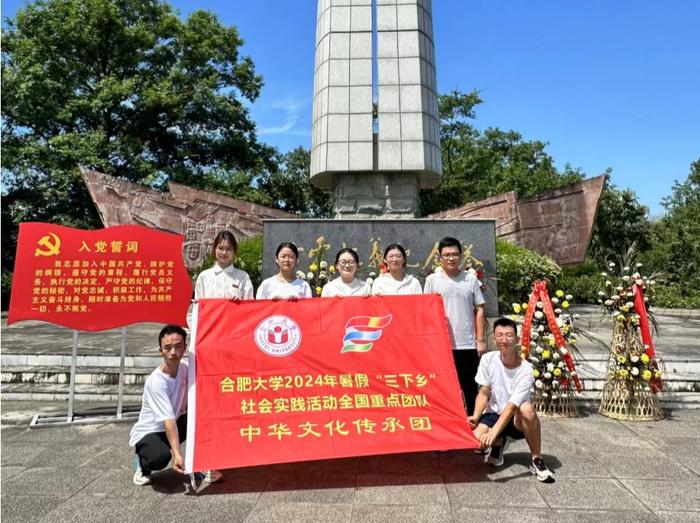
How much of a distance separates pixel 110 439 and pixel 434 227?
3.89 meters

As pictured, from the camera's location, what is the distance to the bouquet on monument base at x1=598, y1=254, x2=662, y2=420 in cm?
365

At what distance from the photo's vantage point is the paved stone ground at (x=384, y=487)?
2.21m

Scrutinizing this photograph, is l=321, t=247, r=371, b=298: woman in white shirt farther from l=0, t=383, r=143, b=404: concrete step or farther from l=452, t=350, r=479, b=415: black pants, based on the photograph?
l=0, t=383, r=143, b=404: concrete step

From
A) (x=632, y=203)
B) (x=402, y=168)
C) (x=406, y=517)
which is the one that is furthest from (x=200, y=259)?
(x=632, y=203)

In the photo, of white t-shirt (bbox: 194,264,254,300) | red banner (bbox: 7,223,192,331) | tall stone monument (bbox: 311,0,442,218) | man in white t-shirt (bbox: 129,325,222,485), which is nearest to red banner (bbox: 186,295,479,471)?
man in white t-shirt (bbox: 129,325,222,485)

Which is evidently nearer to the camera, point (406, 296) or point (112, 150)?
point (406, 296)

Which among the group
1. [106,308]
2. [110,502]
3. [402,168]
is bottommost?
[110,502]

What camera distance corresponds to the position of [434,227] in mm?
5695

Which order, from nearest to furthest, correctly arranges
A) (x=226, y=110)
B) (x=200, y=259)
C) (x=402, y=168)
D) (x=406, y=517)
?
(x=406, y=517), (x=402, y=168), (x=200, y=259), (x=226, y=110)

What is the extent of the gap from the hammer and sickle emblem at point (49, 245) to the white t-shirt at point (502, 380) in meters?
3.21

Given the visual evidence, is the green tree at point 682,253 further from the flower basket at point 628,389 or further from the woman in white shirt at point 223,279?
the woman in white shirt at point 223,279

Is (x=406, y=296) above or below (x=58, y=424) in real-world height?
above

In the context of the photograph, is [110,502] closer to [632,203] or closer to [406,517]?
[406,517]

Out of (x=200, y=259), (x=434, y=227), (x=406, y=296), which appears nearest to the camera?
(x=406, y=296)
